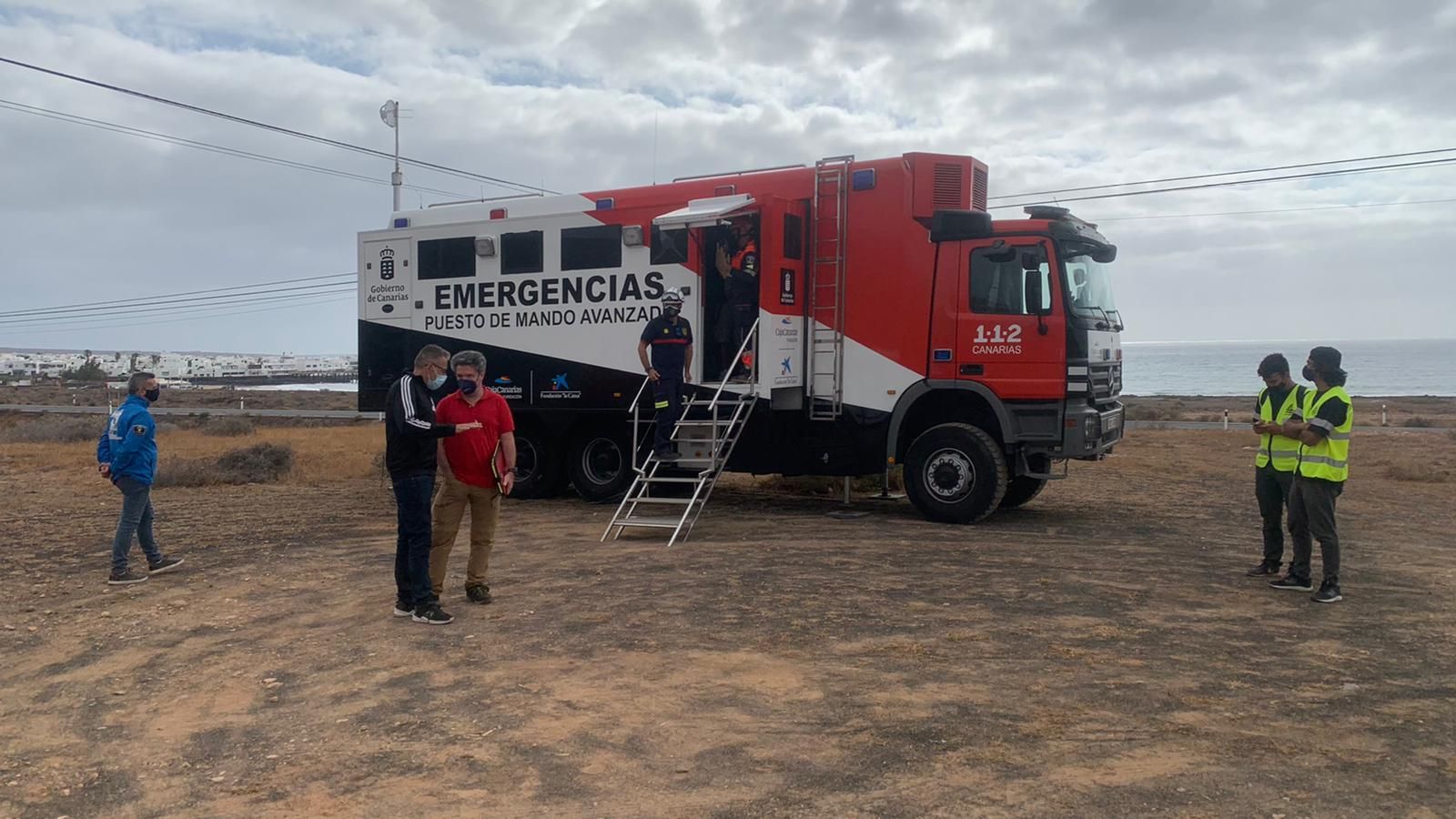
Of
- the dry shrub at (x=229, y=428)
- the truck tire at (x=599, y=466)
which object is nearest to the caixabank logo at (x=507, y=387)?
the truck tire at (x=599, y=466)

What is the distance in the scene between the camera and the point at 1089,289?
10.9 metres

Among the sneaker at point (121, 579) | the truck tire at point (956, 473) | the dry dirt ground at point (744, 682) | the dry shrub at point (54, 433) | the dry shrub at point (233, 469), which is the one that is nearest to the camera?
the dry dirt ground at point (744, 682)

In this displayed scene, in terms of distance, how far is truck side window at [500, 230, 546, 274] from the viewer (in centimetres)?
1315

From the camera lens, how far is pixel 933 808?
418 centimetres

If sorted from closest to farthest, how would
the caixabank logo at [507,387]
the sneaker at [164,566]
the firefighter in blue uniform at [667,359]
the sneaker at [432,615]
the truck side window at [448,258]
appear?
1. the sneaker at [432,615]
2. the sneaker at [164,566]
3. the firefighter in blue uniform at [667,359]
4. the caixabank logo at [507,387]
5. the truck side window at [448,258]

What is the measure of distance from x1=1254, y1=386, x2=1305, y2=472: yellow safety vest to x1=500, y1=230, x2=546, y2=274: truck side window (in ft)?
26.7

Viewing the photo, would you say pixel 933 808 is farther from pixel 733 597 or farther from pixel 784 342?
pixel 784 342

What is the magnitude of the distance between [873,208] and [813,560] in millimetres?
4003

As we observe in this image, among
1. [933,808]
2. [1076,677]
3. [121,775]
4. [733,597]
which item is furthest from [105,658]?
[1076,677]

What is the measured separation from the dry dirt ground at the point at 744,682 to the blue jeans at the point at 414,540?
267 mm

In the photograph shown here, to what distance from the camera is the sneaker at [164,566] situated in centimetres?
890

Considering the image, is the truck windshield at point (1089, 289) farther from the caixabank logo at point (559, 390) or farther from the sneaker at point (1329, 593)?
the caixabank logo at point (559, 390)

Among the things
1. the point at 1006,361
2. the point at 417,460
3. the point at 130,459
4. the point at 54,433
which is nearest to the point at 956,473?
the point at 1006,361

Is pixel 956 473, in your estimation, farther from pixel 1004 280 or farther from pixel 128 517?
pixel 128 517
